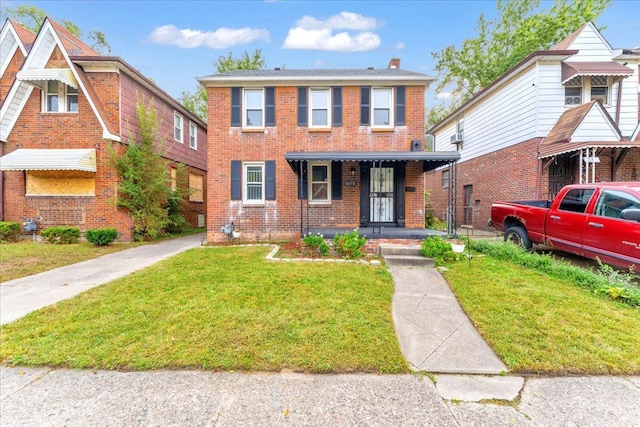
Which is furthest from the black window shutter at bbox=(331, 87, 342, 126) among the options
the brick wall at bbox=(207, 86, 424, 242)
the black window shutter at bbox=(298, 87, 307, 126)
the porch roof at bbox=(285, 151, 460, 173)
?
the porch roof at bbox=(285, 151, 460, 173)

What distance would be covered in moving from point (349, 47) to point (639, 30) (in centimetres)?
2068

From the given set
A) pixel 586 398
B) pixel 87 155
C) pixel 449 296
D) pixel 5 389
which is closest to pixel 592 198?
pixel 449 296

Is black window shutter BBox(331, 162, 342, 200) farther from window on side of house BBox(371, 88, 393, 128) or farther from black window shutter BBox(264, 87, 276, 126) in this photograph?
black window shutter BBox(264, 87, 276, 126)

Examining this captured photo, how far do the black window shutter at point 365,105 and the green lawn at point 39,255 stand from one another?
962cm

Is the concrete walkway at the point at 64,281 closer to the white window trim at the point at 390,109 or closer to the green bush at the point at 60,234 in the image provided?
the green bush at the point at 60,234

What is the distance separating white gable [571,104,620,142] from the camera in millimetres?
8875

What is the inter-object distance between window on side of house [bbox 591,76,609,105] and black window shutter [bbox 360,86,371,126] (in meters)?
8.47

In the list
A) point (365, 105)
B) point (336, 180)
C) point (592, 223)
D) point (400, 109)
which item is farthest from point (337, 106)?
point (592, 223)

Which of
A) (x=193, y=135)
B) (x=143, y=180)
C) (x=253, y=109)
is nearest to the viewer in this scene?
(x=253, y=109)

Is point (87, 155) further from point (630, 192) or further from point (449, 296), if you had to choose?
point (630, 192)

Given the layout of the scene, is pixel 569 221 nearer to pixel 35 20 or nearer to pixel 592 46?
pixel 592 46

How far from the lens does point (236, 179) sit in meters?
9.48

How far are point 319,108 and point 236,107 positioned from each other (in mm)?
2986

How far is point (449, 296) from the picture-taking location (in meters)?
4.73
